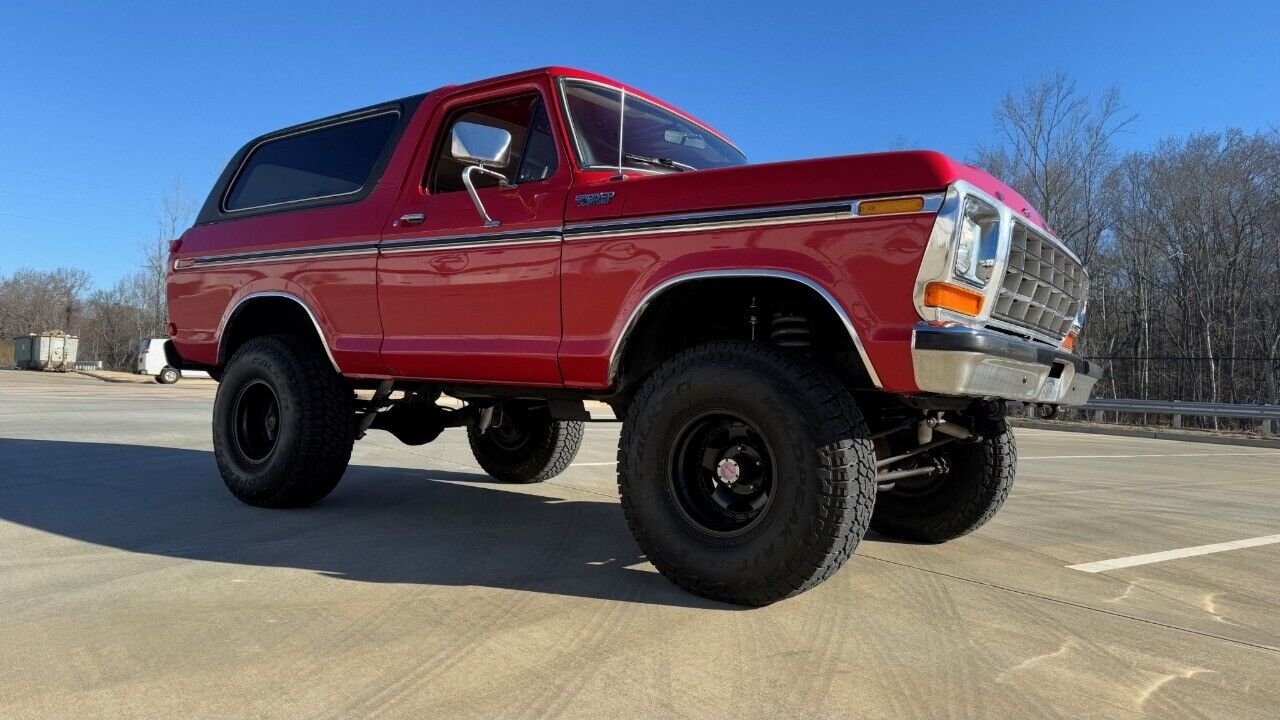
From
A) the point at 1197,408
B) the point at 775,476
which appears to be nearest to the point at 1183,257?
the point at 1197,408

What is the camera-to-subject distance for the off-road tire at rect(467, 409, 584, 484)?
5551 millimetres

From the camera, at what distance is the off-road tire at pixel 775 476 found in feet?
8.77

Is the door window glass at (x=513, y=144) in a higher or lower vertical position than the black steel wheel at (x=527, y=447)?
higher

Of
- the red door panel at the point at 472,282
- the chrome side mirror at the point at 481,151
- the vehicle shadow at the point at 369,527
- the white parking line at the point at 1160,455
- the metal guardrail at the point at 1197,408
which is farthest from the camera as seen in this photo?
the metal guardrail at the point at 1197,408

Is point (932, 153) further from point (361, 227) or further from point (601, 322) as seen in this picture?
point (361, 227)

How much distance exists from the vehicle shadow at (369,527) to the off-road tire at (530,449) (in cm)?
20

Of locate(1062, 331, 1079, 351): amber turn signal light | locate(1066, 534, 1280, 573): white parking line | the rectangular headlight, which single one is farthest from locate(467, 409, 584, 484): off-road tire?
the rectangular headlight

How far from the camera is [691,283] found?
10.2ft

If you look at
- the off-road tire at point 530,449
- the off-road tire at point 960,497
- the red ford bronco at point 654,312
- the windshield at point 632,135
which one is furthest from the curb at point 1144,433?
the windshield at point 632,135

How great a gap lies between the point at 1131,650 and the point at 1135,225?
125 feet

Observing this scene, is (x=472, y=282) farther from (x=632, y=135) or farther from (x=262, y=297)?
(x=262, y=297)

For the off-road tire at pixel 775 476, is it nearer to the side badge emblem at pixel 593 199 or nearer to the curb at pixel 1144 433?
the side badge emblem at pixel 593 199

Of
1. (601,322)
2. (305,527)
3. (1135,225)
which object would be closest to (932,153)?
(601,322)

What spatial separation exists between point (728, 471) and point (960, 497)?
1.52 m
